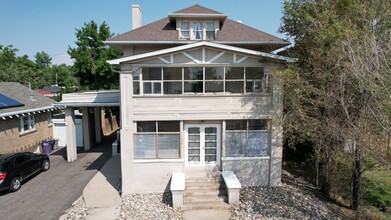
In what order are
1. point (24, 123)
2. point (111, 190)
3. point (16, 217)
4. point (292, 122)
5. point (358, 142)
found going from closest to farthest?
point (358, 142)
point (16, 217)
point (292, 122)
point (111, 190)
point (24, 123)

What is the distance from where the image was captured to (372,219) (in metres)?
A: 9.80

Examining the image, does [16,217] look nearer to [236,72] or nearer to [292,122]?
[236,72]

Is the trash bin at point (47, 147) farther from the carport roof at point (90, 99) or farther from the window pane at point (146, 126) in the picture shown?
the window pane at point (146, 126)

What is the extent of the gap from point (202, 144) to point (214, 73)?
3411mm

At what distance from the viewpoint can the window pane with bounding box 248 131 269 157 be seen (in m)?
11.4

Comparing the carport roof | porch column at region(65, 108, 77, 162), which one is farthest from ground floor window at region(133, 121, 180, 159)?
porch column at region(65, 108, 77, 162)

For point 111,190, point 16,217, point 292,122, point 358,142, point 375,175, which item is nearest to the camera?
point 358,142

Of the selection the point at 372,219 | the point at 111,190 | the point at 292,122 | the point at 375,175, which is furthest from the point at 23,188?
the point at 375,175

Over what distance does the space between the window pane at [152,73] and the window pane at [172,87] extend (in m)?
0.46

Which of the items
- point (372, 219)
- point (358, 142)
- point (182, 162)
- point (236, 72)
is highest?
point (236, 72)

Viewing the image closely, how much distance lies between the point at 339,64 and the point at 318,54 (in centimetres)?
97

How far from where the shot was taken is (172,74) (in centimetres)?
1101

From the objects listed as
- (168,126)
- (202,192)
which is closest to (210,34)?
(168,126)

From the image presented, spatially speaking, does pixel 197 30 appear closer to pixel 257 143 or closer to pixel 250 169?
pixel 257 143
